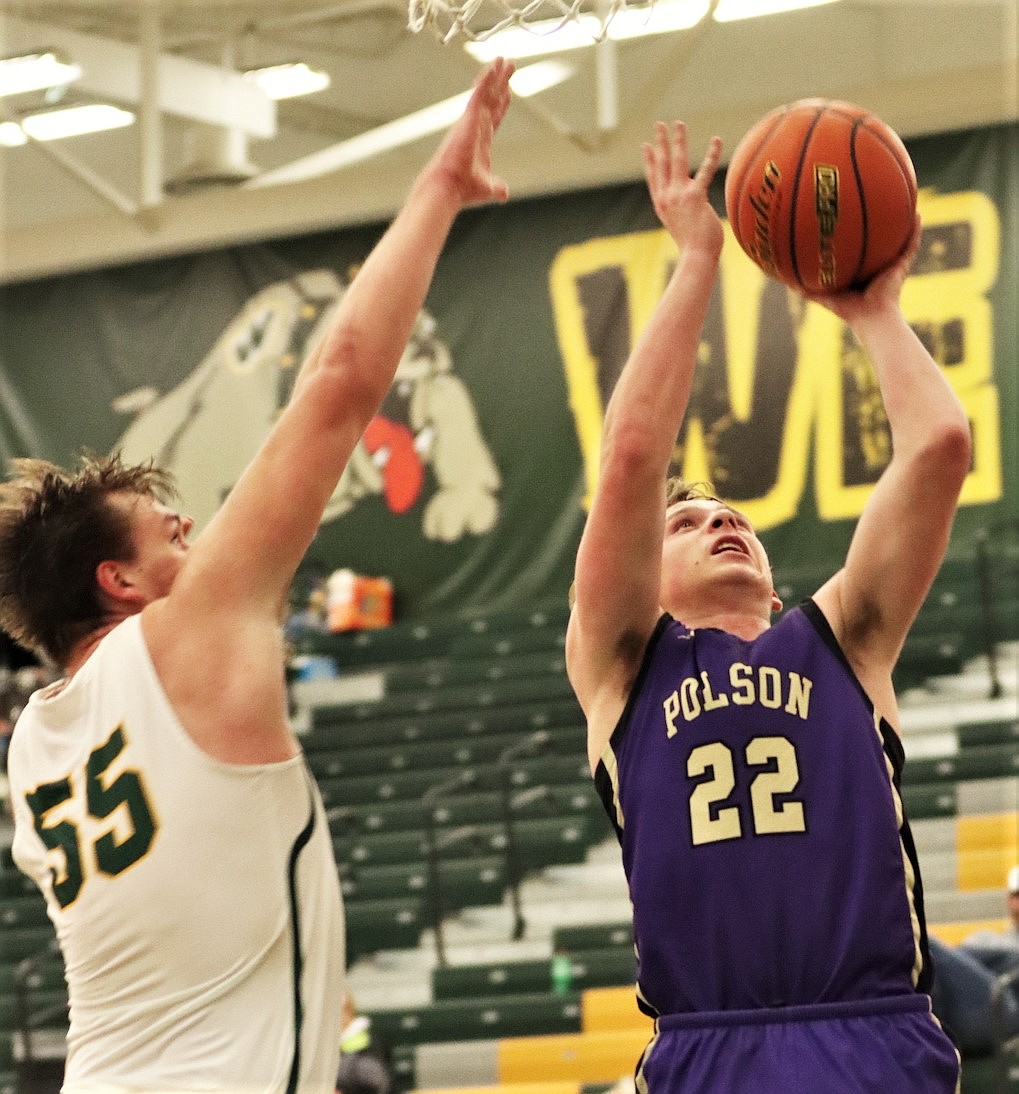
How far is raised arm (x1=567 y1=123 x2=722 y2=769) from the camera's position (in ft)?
9.87

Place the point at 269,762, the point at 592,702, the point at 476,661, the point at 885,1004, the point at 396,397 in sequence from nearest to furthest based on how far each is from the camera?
1. the point at 269,762
2. the point at 885,1004
3. the point at 592,702
4. the point at 476,661
5. the point at 396,397

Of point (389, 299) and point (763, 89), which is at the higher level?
point (763, 89)

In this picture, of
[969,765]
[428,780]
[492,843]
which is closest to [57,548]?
[969,765]

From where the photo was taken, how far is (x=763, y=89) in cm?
1471

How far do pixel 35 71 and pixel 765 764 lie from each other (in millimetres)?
11073

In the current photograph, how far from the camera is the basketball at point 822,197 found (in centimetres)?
324

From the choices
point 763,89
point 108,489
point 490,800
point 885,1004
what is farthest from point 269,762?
point 763,89

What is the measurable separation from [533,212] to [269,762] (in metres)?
11.9

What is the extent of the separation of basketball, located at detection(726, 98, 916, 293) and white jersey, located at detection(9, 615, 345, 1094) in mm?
1293

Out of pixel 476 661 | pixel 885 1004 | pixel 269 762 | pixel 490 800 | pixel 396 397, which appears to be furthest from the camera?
pixel 396 397

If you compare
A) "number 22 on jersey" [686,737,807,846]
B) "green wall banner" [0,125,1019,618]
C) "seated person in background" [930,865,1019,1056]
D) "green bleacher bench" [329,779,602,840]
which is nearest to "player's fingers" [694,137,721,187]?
"number 22 on jersey" [686,737,807,846]

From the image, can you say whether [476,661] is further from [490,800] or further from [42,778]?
[42,778]

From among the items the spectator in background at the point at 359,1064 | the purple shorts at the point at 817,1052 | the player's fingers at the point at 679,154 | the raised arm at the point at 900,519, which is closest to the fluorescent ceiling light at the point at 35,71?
the spectator in background at the point at 359,1064

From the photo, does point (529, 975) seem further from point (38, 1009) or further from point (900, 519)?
point (900, 519)
